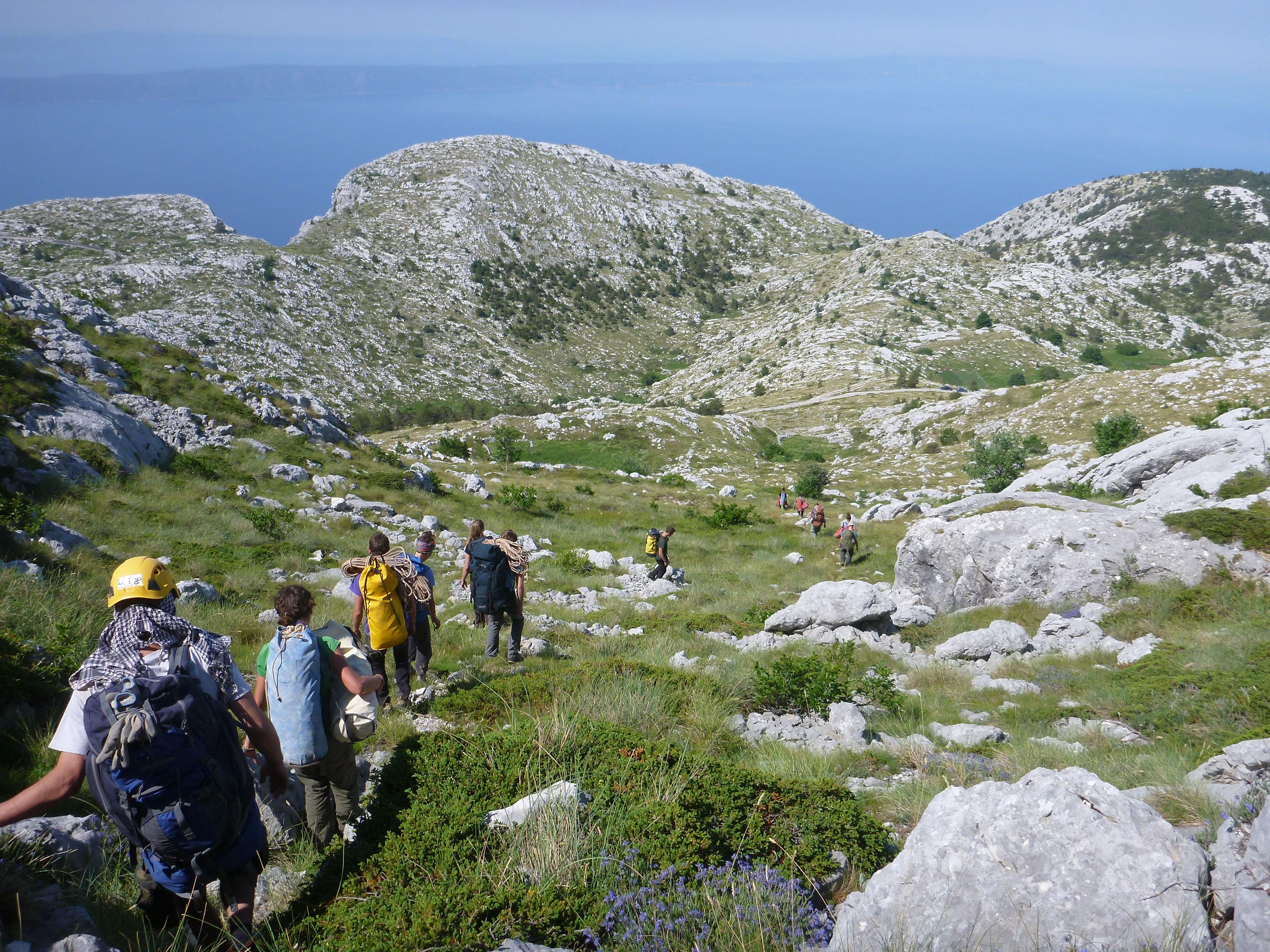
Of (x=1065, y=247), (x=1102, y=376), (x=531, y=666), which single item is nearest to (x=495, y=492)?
(x=531, y=666)

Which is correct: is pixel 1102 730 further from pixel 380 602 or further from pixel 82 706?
pixel 82 706

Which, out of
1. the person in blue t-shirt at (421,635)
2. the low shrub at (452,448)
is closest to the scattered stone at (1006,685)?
the person in blue t-shirt at (421,635)

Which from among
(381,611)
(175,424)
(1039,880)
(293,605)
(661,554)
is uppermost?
(293,605)

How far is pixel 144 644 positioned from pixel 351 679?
4.67 feet

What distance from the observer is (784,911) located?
383 cm

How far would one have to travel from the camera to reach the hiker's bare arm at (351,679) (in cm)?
460

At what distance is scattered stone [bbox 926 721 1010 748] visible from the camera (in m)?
7.02

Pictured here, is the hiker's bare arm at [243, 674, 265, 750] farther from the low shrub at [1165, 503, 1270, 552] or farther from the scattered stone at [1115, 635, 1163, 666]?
the low shrub at [1165, 503, 1270, 552]

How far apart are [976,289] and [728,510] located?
292 ft

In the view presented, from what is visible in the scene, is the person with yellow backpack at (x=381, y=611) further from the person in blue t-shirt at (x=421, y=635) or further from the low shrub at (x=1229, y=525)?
the low shrub at (x=1229, y=525)

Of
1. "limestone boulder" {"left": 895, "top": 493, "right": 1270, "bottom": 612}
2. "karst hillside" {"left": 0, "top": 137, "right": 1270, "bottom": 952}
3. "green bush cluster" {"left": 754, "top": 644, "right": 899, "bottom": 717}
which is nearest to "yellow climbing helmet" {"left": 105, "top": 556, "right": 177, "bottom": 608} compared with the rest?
"karst hillside" {"left": 0, "top": 137, "right": 1270, "bottom": 952}

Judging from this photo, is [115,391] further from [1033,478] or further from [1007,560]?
[1033,478]

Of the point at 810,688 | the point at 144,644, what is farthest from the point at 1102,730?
the point at 144,644

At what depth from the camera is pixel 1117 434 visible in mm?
32406
